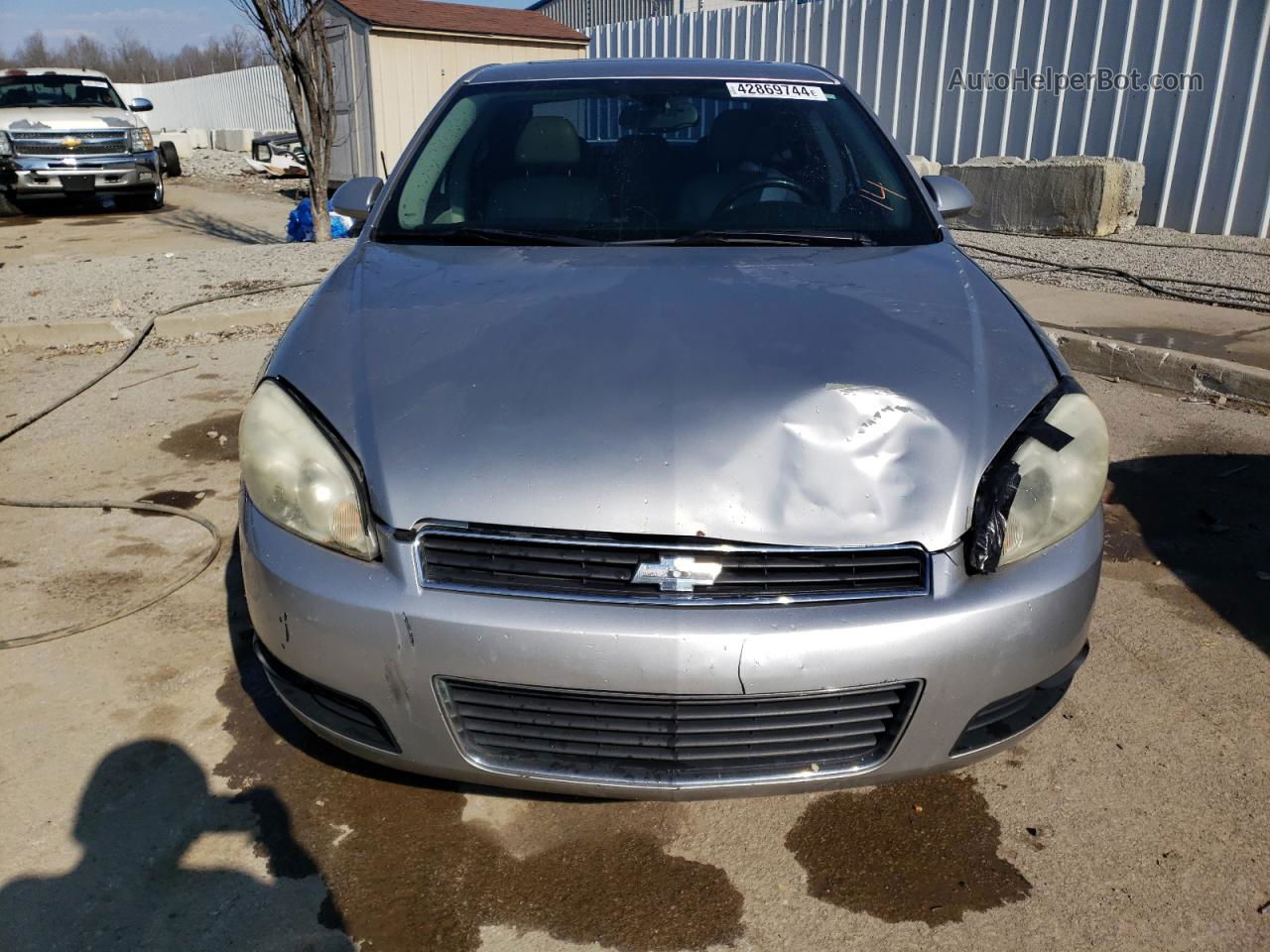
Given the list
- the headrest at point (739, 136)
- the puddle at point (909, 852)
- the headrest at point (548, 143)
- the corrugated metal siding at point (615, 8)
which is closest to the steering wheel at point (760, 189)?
the headrest at point (739, 136)

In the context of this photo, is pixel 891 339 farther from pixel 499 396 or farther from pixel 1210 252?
pixel 1210 252

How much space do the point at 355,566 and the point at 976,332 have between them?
1419mm

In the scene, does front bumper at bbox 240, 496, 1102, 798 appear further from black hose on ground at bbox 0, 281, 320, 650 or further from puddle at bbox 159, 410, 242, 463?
puddle at bbox 159, 410, 242, 463

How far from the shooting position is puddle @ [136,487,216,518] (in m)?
3.85

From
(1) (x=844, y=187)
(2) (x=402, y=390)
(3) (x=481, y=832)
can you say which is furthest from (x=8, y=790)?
(1) (x=844, y=187)

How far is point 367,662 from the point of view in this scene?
176cm

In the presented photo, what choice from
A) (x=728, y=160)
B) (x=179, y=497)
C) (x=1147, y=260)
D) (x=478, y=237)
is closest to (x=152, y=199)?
(x=179, y=497)

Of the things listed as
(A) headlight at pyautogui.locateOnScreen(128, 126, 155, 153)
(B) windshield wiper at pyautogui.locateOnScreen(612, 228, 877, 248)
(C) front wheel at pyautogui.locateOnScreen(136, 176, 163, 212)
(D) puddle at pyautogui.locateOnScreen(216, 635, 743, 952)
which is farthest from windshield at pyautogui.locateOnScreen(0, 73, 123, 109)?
(D) puddle at pyautogui.locateOnScreen(216, 635, 743, 952)

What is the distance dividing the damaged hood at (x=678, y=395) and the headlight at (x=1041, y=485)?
1.4 inches

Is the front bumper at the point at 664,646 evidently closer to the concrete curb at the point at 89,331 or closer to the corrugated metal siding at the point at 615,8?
the concrete curb at the point at 89,331

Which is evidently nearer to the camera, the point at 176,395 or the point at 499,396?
the point at 499,396

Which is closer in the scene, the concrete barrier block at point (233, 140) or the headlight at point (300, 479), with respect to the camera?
the headlight at point (300, 479)

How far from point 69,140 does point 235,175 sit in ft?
29.0

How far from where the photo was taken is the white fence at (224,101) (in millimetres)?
29859
